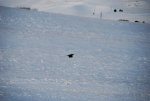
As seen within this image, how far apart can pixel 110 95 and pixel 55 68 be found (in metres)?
9.11

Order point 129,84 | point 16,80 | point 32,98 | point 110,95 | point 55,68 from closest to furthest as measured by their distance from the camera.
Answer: point 32,98 < point 110,95 < point 16,80 < point 129,84 < point 55,68

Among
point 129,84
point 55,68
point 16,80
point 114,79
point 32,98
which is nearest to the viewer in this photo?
point 32,98

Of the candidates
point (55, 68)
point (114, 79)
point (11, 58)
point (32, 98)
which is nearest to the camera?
point (32, 98)

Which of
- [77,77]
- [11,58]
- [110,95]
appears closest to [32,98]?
[110,95]

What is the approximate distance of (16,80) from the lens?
60.3 ft

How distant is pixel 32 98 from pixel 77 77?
710 centimetres

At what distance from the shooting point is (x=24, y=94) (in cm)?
1542

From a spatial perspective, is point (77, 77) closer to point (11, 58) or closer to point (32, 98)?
point (32, 98)

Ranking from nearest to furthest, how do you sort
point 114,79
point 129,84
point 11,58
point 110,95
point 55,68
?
point 110,95
point 129,84
point 114,79
point 55,68
point 11,58

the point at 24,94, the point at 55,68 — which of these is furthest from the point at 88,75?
the point at 24,94

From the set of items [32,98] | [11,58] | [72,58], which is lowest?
[72,58]

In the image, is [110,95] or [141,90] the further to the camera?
[141,90]

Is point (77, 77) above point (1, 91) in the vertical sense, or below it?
below

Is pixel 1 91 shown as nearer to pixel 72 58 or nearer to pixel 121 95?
pixel 121 95
